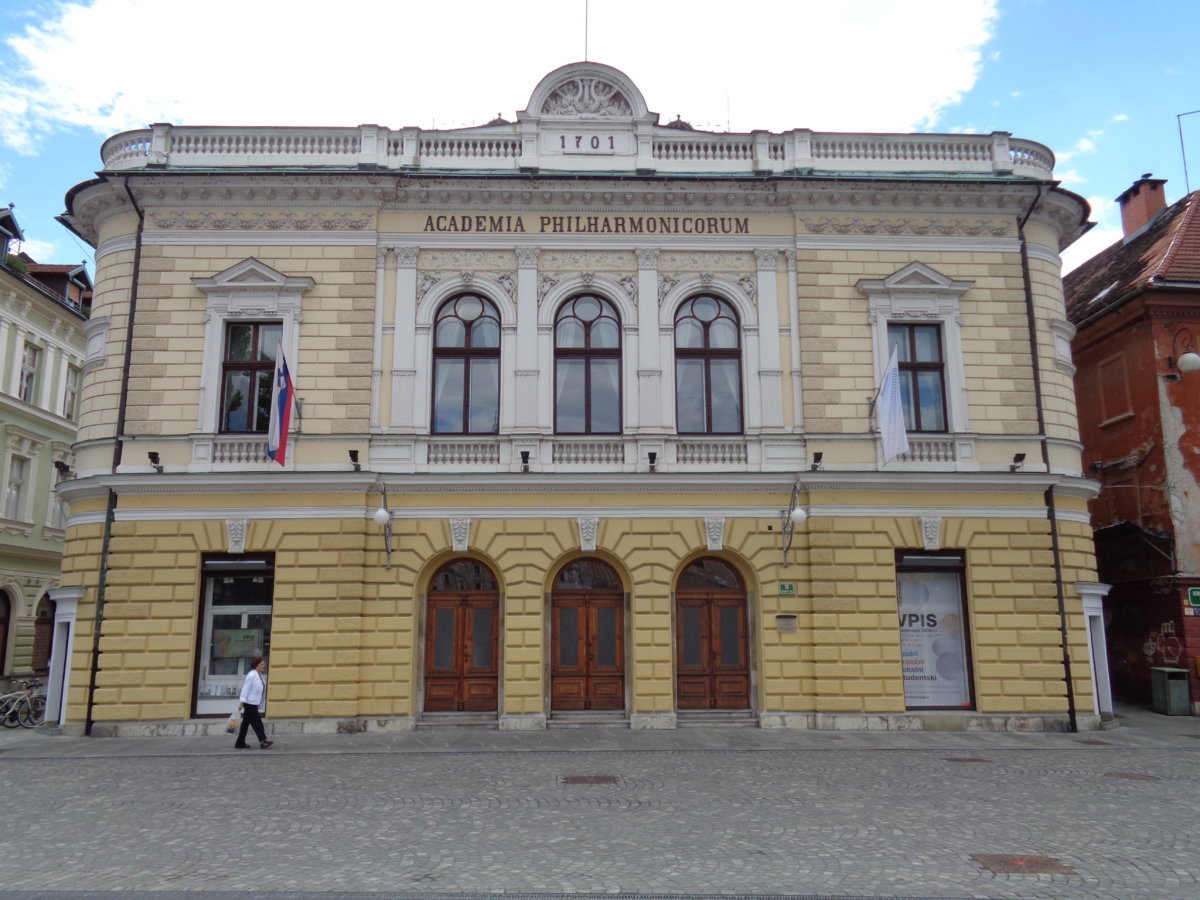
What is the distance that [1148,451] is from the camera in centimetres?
2219

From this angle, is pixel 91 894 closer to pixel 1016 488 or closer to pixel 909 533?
pixel 909 533

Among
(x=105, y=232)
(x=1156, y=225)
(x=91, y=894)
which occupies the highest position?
(x=1156, y=225)

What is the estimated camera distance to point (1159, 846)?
360 inches

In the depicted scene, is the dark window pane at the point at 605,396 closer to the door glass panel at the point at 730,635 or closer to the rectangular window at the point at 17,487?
the door glass panel at the point at 730,635

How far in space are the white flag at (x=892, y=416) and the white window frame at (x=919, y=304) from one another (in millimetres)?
1936

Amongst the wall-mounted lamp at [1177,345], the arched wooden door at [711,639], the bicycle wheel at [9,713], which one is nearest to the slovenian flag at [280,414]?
the arched wooden door at [711,639]

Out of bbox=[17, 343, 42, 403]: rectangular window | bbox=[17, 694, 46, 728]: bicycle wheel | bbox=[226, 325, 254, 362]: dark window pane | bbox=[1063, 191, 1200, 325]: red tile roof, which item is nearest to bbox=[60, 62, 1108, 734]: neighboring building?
bbox=[226, 325, 254, 362]: dark window pane

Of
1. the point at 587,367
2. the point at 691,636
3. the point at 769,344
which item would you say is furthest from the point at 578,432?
the point at 691,636

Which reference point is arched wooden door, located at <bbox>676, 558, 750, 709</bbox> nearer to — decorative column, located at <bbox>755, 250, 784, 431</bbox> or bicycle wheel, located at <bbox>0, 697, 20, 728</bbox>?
decorative column, located at <bbox>755, 250, 784, 431</bbox>

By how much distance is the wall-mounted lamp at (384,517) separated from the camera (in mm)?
17875

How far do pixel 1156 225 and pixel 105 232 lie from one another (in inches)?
1094

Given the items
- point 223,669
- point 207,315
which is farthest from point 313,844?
point 207,315

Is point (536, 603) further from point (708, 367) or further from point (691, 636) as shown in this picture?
point (708, 367)

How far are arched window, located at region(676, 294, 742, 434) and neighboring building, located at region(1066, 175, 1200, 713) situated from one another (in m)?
9.43
